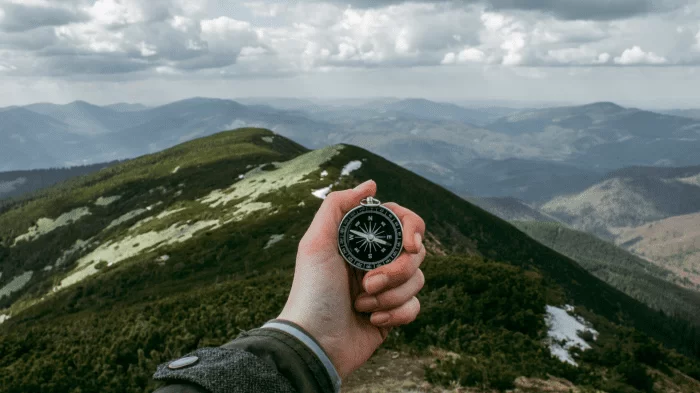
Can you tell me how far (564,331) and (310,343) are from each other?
20624 mm

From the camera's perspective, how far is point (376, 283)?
5883mm

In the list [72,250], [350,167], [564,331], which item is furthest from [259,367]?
[72,250]

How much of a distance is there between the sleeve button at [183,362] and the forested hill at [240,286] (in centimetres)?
1164

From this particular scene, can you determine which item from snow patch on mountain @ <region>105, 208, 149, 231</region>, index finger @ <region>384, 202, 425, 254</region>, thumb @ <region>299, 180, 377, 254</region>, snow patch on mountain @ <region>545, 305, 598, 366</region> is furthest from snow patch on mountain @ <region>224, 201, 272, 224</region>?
index finger @ <region>384, 202, 425, 254</region>

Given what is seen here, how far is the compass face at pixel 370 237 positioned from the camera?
6371 millimetres

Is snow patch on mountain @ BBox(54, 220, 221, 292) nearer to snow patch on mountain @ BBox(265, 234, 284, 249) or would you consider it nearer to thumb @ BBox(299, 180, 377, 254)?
snow patch on mountain @ BBox(265, 234, 284, 249)

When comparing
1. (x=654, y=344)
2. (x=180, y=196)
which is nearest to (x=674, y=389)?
(x=654, y=344)

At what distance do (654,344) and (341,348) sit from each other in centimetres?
2169

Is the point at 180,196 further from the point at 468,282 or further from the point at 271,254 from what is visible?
the point at 468,282

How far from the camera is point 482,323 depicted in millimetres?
20203

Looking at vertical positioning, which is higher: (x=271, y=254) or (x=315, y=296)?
(x=315, y=296)

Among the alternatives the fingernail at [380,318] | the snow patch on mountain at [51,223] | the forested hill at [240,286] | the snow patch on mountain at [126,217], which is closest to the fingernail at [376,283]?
the fingernail at [380,318]

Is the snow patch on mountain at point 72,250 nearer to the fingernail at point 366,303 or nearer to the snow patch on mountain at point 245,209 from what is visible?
the snow patch on mountain at point 245,209

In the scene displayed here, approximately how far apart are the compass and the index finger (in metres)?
0.11
